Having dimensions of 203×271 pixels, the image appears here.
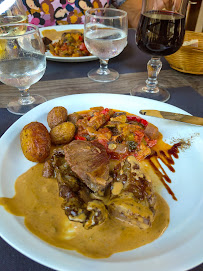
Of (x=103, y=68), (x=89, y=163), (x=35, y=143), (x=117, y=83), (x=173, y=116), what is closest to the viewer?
(x=89, y=163)

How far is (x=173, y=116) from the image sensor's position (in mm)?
1426

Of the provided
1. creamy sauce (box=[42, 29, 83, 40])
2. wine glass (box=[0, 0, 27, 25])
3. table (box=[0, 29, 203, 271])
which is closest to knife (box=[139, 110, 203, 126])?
table (box=[0, 29, 203, 271])

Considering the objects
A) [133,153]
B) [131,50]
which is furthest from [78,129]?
[131,50]

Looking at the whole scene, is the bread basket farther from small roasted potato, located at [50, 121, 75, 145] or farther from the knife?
small roasted potato, located at [50, 121, 75, 145]

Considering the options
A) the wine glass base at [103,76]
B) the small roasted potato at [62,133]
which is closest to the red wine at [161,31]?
the wine glass base at [103,76]

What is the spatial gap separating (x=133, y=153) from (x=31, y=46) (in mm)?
848

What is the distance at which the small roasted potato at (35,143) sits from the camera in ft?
3.90

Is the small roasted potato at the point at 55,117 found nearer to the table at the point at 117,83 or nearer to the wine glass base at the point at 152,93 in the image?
the table at the point at 117,83

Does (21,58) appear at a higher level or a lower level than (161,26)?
lower

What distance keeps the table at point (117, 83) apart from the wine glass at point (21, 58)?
214mm

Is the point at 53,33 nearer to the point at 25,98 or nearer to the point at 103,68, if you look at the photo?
the point at 103,68

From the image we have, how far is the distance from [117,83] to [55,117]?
72 centimetres

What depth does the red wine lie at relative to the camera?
153 cm

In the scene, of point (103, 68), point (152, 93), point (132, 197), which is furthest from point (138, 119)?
point (103, 68)
